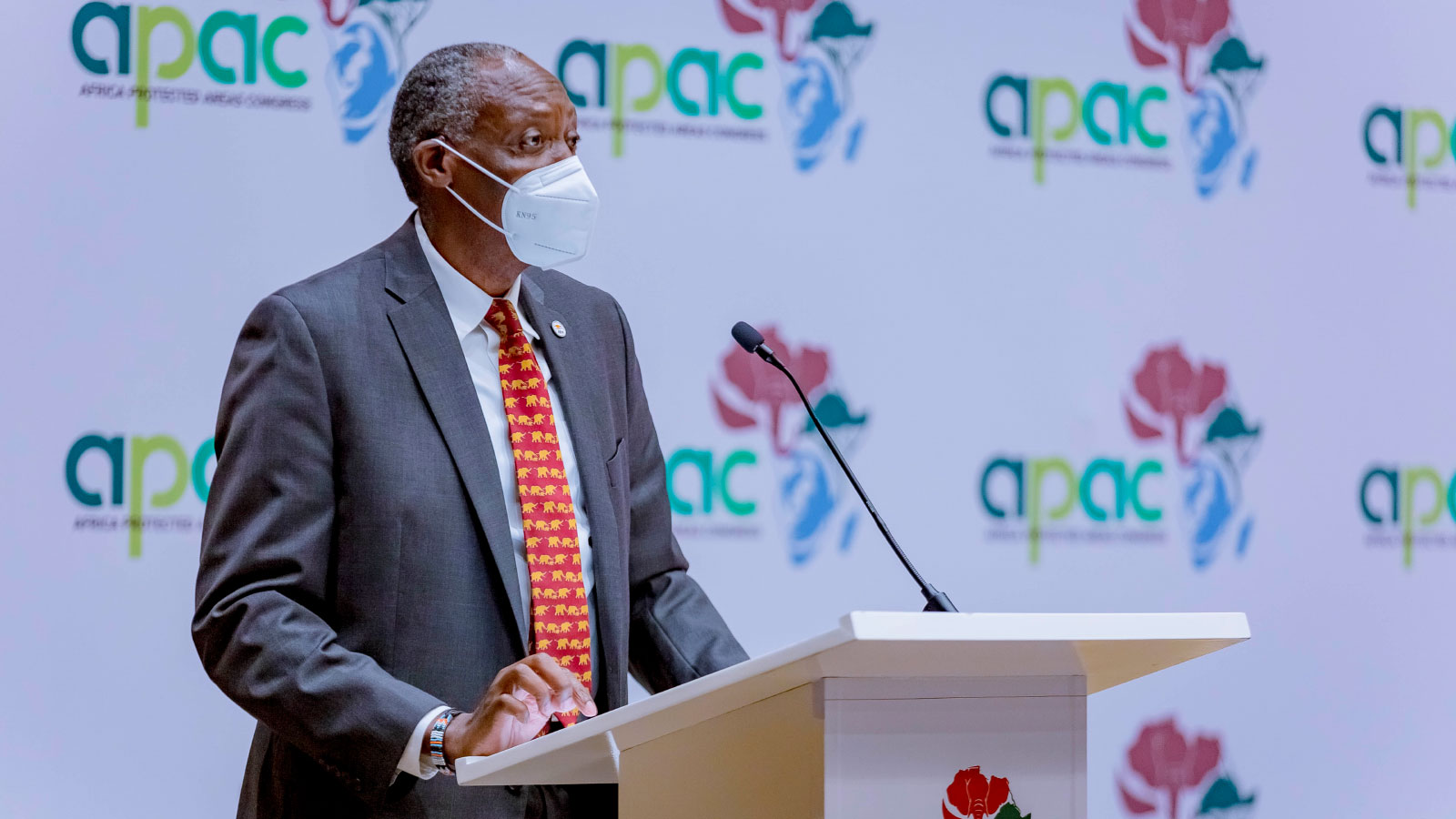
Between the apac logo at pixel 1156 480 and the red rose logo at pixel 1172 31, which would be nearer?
the apac logo at pixel 1156 480

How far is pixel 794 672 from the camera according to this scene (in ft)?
3.61

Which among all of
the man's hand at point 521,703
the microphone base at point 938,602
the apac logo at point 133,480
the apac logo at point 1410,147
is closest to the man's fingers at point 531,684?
the man's hand at point 521,703

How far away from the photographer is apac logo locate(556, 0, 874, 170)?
290cm

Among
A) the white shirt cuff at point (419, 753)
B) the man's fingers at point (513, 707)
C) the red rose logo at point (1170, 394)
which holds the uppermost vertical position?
the red rose logo at point (1170, 394)

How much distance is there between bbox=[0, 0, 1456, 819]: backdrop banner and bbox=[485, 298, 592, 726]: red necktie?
106 cm

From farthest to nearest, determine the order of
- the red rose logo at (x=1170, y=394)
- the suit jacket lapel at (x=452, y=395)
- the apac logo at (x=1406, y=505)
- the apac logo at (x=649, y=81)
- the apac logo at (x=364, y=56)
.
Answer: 1. the apac logo at (x=1406, y=505)
2. the red rose logo at (x=1170, y=394)
3. the apac logo at (x=649, y=81)
4. the apac logo at (x=364, y=56)
5. the suit jacket lapel at (x=452, y=395)

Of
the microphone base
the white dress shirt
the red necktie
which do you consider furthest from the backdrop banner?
the microphone base

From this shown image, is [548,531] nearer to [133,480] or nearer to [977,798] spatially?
[977,798]

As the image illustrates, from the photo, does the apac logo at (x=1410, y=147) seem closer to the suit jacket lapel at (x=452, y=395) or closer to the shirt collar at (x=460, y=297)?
the shirt collar at (x=460, y=297)

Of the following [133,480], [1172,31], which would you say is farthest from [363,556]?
[1172,31]

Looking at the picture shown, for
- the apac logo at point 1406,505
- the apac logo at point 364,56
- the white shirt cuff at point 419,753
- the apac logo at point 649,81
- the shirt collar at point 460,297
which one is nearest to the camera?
the white shirt cuff at point 419,753

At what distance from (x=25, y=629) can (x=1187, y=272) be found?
2.61m

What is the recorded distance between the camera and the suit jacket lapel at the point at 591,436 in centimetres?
180

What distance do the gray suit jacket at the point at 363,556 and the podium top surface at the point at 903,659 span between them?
0.35 meters
